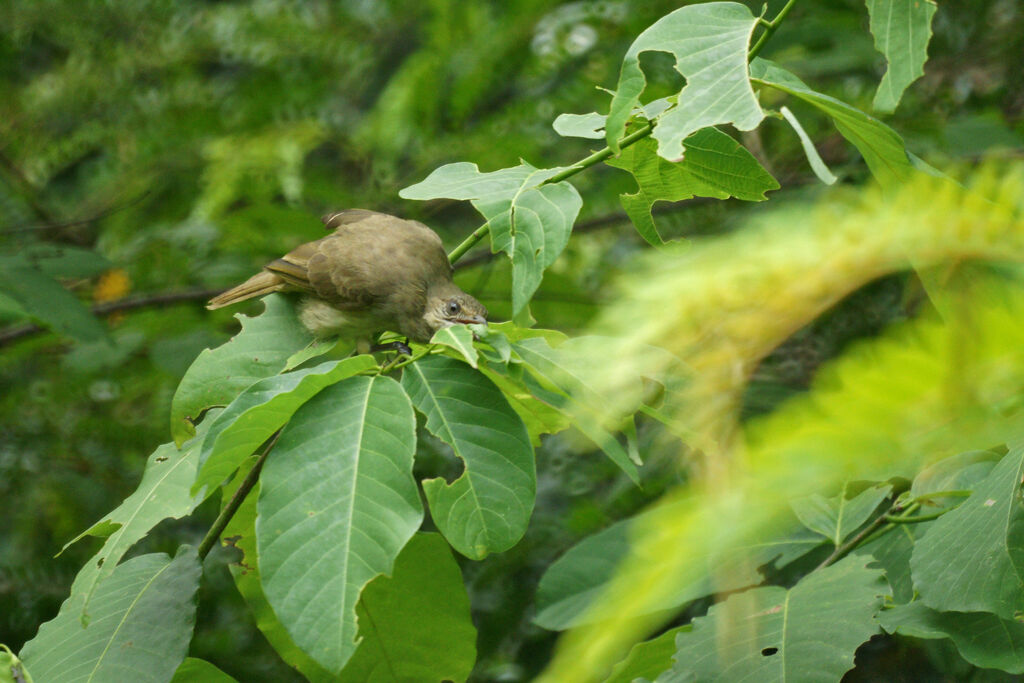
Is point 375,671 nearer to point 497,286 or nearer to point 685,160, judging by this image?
point 685,160

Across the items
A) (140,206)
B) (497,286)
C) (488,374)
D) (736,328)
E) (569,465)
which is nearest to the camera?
(736,328)

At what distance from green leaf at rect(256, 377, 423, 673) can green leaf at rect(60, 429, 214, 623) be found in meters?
0.16

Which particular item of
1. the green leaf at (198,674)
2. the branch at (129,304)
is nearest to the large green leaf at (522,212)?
the green leaf at (198,674)

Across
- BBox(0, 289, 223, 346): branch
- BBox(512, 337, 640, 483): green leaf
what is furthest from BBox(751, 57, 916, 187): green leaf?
BBox(0, 289, 223, 346): branch

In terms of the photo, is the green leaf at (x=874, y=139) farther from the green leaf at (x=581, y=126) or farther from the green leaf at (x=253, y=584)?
the green leaf at (x=253, y=584)

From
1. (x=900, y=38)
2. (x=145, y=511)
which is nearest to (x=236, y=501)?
(x=145, y=511)

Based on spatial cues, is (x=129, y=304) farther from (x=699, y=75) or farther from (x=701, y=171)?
(x=699, y=75)

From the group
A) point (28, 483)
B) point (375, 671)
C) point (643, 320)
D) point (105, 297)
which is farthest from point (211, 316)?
point (643, 320)

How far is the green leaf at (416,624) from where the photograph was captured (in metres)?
1.31

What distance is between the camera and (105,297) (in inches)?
146

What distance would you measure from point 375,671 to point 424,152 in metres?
2.67

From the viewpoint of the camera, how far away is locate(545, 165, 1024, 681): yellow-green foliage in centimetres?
48

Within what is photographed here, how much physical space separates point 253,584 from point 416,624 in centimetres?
28

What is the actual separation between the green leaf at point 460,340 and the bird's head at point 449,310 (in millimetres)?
1101
